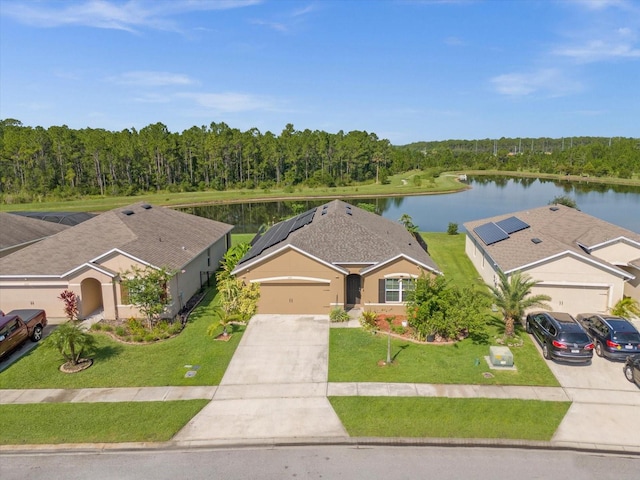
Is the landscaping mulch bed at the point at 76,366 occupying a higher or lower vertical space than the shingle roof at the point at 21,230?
lower

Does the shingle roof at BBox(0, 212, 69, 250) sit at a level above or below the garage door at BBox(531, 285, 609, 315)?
above

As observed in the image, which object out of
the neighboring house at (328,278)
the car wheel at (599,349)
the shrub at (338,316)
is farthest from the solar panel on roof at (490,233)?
the shrub at (338,316)

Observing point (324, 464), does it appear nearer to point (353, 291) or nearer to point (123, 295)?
point (353, 291)

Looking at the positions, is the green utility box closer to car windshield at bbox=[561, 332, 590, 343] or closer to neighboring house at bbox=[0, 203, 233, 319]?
car windshield at bbox=[561, 332, 590, 343]

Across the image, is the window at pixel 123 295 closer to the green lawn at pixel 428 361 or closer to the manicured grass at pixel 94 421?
the manicured grass at pixel 94 421

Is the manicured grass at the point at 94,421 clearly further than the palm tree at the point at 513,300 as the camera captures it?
No

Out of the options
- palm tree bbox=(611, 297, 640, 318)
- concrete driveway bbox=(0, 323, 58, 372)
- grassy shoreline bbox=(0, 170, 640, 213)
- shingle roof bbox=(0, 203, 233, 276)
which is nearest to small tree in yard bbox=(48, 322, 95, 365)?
concrete driveway bbox=(0, 323, 58, 372)

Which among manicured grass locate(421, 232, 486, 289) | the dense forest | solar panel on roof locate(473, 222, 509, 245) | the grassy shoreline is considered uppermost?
the dense forest

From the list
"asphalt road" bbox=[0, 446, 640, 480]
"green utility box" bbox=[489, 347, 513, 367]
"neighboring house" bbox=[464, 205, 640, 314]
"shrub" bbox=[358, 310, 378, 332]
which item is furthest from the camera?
"neighboring house" bbox=[464, 205, 640, 314]
